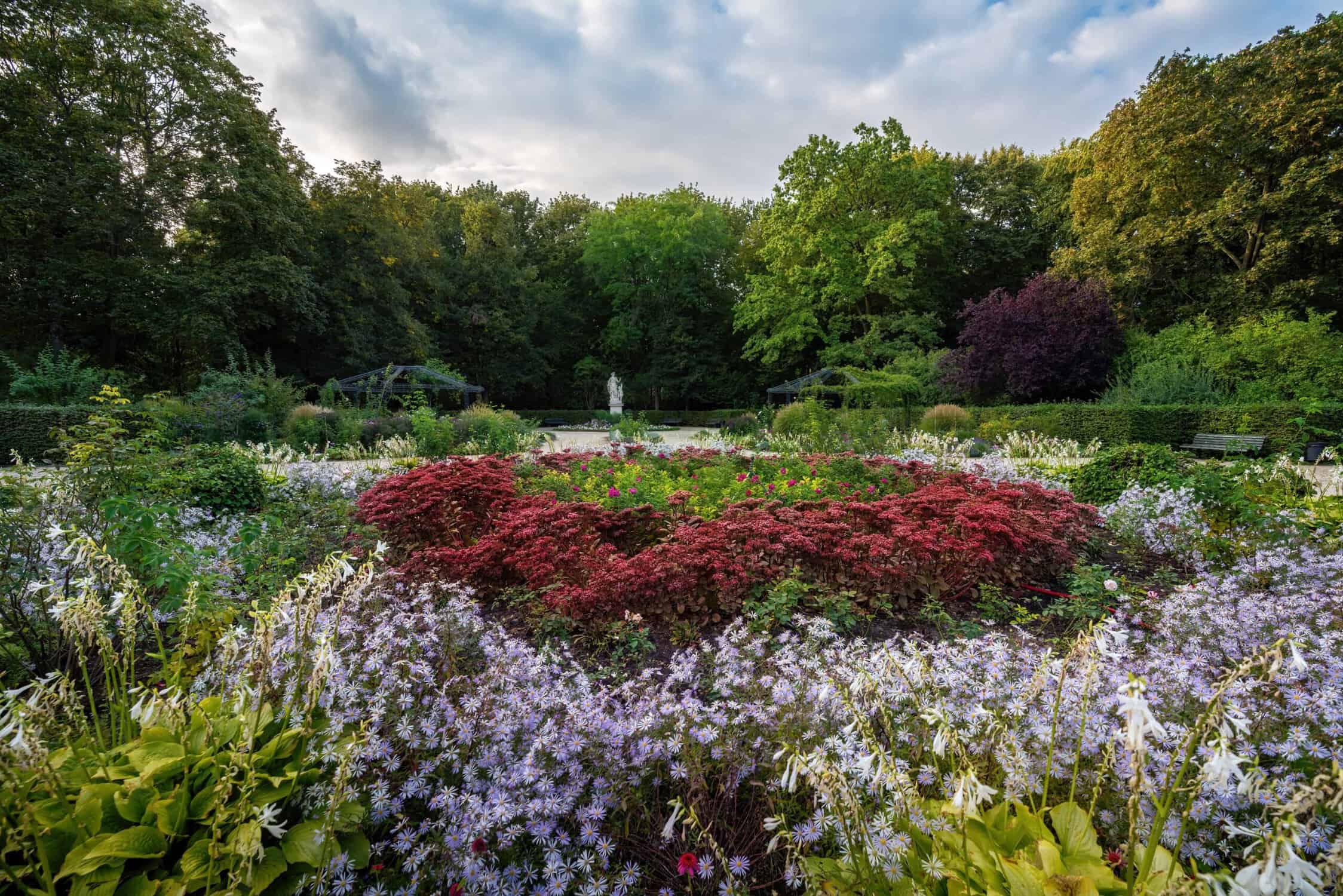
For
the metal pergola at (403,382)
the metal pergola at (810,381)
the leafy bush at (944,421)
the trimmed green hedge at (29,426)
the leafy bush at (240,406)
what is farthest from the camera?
the metal pergola at (810,381)

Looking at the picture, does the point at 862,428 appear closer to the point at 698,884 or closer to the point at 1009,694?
the point at 1009,694

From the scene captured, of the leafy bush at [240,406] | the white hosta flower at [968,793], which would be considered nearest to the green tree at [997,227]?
the leafy bush at [240,406]

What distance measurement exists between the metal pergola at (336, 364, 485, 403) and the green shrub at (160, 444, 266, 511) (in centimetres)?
1228

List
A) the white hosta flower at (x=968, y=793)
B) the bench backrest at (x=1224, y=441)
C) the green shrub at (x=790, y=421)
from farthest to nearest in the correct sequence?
the green shrub at (x=790, y=421) < the bench backrest at (x=1224, y=441) < the white hosta flower at (x=968, y=793)

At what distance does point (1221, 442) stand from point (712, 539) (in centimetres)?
1272

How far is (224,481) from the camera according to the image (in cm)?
628

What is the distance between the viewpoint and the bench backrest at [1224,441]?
1008 centimetres

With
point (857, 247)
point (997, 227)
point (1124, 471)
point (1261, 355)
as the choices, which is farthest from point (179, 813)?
point (997, 227)

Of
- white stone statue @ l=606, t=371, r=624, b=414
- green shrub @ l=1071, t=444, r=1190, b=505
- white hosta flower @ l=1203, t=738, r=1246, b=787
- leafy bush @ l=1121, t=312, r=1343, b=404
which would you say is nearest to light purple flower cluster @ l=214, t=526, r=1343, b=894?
white hosta flower @ l=1203, t=738, r=1246, b=787

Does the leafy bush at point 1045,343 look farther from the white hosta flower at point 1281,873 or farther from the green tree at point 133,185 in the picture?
the green tree at point 133,185

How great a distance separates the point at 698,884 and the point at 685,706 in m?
0.47

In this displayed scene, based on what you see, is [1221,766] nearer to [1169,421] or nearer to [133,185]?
[1169,421]

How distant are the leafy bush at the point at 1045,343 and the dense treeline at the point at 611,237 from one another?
1513 mm

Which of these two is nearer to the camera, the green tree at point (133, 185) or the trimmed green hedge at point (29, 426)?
the trimmed green hedge at point (29, 426)
